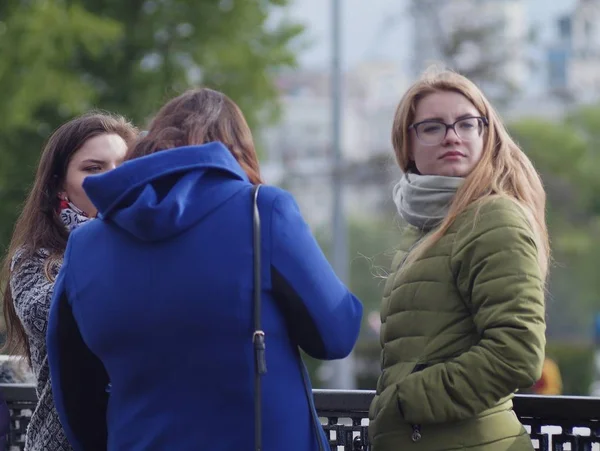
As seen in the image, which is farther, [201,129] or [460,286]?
[460,286]

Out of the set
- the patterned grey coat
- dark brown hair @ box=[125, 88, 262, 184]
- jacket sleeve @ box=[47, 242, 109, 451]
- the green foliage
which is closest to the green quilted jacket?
dark brown hair @ box=[125, 88, 262, 184]

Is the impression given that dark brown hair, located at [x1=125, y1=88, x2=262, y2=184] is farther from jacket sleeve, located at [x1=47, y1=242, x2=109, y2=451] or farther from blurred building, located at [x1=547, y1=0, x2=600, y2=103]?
blurred building, located at [x1=547, y1=0, x2=600, y2=103]

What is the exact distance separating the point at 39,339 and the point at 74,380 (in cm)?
38

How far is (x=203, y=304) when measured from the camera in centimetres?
261

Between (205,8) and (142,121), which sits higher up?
(205,8)

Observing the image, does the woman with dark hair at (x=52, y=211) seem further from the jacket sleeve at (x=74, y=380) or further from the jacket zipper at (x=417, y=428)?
the jacket zipper at (x=417, y=428)

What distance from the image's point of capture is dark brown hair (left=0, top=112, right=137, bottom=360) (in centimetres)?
345

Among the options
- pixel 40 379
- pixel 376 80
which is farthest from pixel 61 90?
pixel 376 80

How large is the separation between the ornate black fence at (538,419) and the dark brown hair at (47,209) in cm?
91

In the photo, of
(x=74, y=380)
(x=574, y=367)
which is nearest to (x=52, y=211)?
(x=74, y=380)

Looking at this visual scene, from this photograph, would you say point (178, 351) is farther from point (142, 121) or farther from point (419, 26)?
point (419, 26)

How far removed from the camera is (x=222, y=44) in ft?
42.4

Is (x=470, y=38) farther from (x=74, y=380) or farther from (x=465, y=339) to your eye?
(x=74, y=380)

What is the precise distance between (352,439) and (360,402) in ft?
0.39
